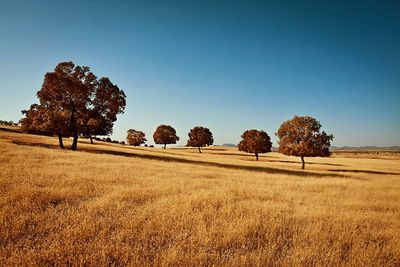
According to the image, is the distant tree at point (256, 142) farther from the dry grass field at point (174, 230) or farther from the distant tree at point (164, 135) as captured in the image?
the dry grass field at point (174, 230)

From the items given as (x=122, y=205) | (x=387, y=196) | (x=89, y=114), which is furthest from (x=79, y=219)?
(x=89, y=114)

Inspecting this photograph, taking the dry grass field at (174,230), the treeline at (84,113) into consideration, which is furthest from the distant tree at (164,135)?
the dry grass field at (174,230)

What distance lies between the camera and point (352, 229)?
8086 mm

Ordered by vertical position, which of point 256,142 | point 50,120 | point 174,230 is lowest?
point 174,230

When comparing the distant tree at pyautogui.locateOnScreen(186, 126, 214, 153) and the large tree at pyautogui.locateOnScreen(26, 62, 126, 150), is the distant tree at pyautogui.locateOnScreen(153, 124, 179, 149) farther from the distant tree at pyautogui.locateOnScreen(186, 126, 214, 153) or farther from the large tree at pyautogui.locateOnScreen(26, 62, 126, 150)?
the large tree at pyautogui.locateOnScreen(26, 62, 126, 150)

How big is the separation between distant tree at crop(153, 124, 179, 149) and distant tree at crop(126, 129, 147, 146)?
23.5 ft

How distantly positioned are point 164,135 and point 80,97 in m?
58.2

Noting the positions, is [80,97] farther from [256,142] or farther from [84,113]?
[256,142]

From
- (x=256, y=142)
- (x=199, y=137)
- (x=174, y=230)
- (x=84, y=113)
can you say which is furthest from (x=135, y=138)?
(x=174, y=230)

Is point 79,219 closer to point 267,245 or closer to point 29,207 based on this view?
point 29,207

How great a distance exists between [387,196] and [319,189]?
12.6ft

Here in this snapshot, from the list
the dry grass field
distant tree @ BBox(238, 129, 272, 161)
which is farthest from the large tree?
distant tree @ BBox(238, 129, 272, 161)

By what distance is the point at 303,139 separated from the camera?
125ft

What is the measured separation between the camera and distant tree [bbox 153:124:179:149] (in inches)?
3573
